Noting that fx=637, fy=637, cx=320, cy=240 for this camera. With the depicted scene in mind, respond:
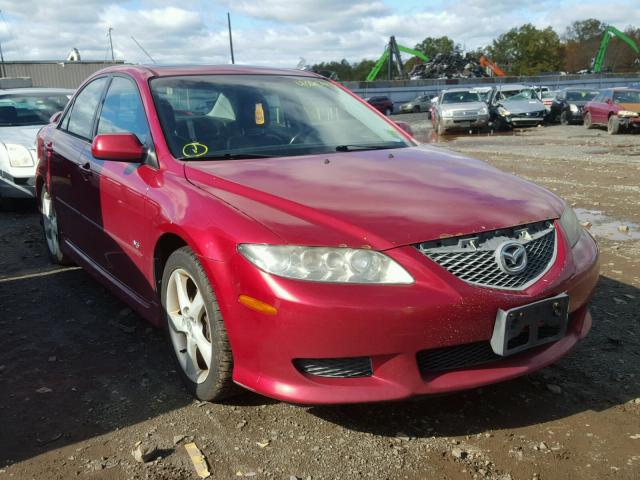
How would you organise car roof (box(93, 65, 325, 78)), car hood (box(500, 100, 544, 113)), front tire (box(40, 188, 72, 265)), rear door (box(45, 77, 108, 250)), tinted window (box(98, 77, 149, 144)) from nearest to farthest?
tinted window (box(98, 77, 149, 144))
car roof (box(93, 65, 325, 78))
rear door (box(45, 77, 108, 250))
front tire (box(40, 188, 72, 265))
car hood (box(500, 100, 544, 113))

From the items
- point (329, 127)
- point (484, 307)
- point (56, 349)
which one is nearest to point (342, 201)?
point (484, 307)

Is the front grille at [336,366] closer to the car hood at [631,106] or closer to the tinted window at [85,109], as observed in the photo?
the tinted window at [85,109]

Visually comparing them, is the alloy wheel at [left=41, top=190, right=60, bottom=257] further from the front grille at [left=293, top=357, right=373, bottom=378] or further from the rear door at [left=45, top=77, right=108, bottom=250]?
the front grille at [left=293, top=357, right=373, bottom=378]

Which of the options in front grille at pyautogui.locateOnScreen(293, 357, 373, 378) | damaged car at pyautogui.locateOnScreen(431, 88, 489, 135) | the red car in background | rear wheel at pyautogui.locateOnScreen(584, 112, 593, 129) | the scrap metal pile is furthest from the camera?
the scrap metal pile

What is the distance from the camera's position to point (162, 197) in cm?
320

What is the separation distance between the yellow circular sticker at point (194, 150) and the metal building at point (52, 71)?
33667mm

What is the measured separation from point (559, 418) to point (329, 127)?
6.99 ft

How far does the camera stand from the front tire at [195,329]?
278 cm

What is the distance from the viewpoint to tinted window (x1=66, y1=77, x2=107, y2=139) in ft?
15.0

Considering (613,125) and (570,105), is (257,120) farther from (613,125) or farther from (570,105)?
(570,105)

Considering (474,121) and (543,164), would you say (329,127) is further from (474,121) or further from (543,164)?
(474,121)

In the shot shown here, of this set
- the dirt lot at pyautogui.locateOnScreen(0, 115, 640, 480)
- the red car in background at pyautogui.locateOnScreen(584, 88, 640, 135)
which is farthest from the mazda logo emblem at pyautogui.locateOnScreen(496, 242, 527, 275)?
the red car in background at pyautogui.locateOnScreen(584, 88, 640, 135)

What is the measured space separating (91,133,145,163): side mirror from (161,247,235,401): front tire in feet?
2.26

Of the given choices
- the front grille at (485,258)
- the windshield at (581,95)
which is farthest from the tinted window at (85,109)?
the windshield at (581,95)
